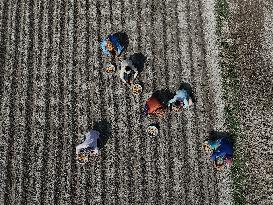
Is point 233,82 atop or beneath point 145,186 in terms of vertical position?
atop

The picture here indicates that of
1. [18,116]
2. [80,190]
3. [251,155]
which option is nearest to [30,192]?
[80,190]

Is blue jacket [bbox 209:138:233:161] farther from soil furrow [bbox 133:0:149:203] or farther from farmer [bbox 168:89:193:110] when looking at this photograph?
soil furrow [bbox 133:0:149:203]

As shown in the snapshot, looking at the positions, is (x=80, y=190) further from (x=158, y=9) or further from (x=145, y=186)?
(x=158, y=9)

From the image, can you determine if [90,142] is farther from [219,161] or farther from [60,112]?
[219,161]

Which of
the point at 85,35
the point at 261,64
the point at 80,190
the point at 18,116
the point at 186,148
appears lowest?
the point at 80,190

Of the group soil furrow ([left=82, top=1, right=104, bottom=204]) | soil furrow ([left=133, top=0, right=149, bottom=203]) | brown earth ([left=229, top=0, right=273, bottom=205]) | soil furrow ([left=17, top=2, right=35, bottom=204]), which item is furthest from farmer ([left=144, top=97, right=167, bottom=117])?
soil furrow ([left=17, top=2, right=35, bottom=204])

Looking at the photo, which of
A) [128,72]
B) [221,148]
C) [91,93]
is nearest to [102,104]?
[91,93]
